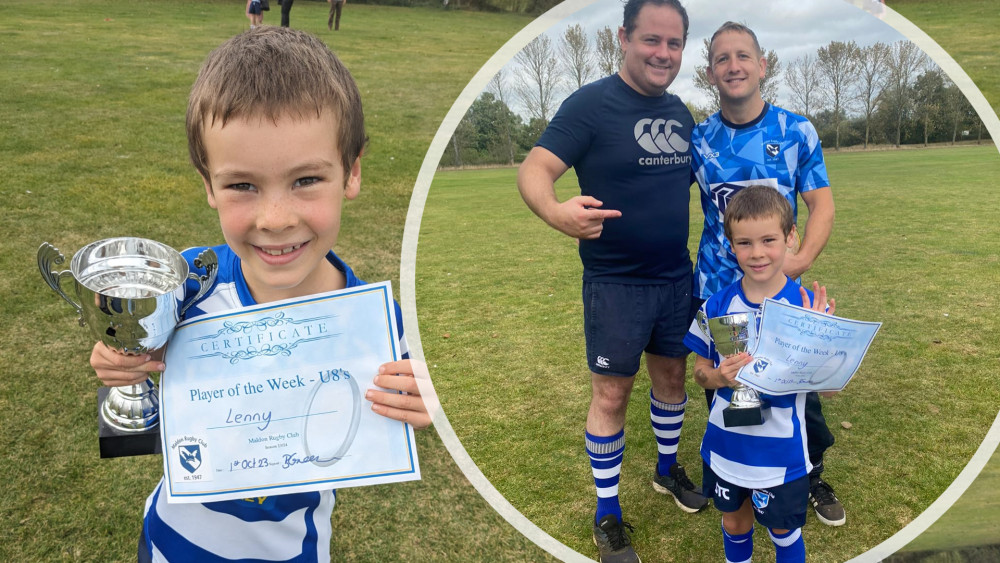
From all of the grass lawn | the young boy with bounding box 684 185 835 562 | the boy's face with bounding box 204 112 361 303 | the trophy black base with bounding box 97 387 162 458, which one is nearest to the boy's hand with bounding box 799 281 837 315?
the young boy with bounding box 684 185 835 562

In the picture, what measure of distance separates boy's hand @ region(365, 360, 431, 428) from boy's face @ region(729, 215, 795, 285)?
0.75m

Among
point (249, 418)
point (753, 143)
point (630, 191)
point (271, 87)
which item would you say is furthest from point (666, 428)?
point (271, 87)

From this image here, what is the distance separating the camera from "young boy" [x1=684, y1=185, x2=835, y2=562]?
1487mm

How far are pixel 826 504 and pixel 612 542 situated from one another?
0.66m

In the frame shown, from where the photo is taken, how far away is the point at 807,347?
59.8 inches

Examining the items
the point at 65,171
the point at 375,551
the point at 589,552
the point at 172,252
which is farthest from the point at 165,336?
the point at 65,171

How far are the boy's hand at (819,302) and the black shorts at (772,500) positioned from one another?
55cm

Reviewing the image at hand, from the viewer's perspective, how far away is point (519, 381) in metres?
1.93

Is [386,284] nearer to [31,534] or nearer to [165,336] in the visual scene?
[165,336]

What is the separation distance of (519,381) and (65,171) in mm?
6600

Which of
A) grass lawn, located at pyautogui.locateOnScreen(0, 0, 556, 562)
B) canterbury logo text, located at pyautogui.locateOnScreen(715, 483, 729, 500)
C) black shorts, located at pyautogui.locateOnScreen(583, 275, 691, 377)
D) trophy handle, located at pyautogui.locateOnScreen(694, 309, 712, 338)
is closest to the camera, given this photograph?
trophy handle, located at pyautogui.locateOnScreen(694, 309, 712, 338)

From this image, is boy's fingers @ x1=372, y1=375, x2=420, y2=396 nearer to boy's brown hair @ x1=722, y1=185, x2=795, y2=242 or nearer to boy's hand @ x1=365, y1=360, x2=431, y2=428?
boy's hand @ x1=365, y1=360, x2=431, y2=428

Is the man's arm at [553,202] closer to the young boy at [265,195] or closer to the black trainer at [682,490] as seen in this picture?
the young boy at [265,195]

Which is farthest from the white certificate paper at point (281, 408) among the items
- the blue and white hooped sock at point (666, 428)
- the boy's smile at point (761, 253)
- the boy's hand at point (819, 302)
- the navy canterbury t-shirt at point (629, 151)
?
the blue and white hooped sock at point (666, 428)
